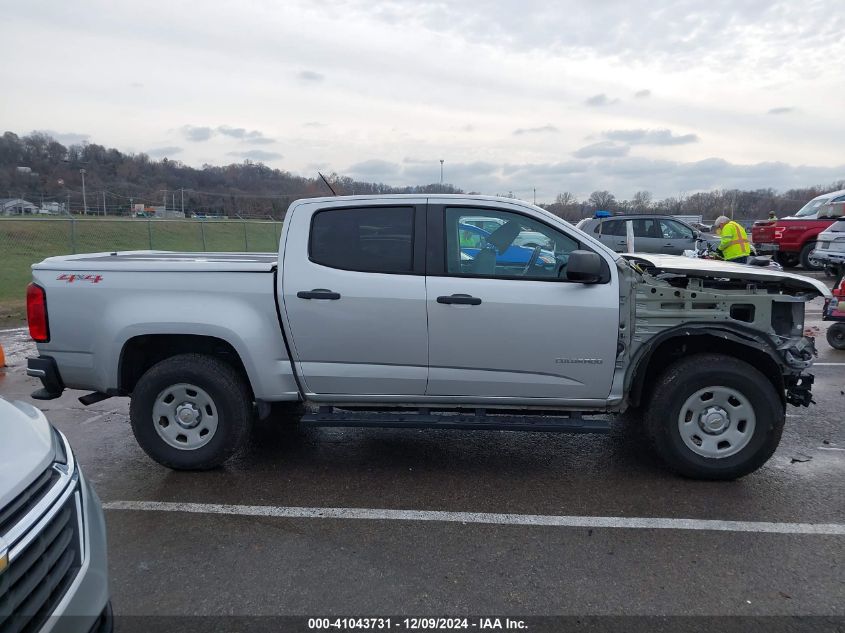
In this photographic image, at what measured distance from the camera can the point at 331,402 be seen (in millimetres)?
4488

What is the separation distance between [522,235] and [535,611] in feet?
7.87

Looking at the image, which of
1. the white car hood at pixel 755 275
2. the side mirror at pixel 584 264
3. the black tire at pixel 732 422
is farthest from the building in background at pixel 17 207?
the black tire at pixel 732 422

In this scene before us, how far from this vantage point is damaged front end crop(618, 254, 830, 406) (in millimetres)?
4195

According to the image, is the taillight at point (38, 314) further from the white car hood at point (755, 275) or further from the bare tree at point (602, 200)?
the bare tree at point (602, 200)

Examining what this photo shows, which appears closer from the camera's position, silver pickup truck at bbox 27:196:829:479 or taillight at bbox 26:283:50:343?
silver pickup truck at bbox 27:196:829:479

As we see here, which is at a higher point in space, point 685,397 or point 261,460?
point 685,397

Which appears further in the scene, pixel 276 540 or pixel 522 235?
pixel 522 235

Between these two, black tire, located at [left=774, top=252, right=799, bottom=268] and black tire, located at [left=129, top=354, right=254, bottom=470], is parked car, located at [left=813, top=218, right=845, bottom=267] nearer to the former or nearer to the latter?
black tire, located at [left=774, top=252, right=799, bottom=268]

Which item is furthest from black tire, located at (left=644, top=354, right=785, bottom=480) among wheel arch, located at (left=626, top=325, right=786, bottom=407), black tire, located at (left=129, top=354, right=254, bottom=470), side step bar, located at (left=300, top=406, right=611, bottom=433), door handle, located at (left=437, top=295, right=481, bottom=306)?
black tire, located at (left=129, top=354, right=254, bottom=470)

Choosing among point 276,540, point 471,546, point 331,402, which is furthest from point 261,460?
point 471,546

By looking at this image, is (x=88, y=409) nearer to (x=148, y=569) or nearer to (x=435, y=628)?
(x=148, y=569)

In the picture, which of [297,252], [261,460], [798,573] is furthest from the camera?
[261,460]

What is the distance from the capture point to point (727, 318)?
13.9 feet

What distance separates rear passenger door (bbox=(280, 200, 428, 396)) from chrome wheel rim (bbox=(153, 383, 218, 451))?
0.75 meters
